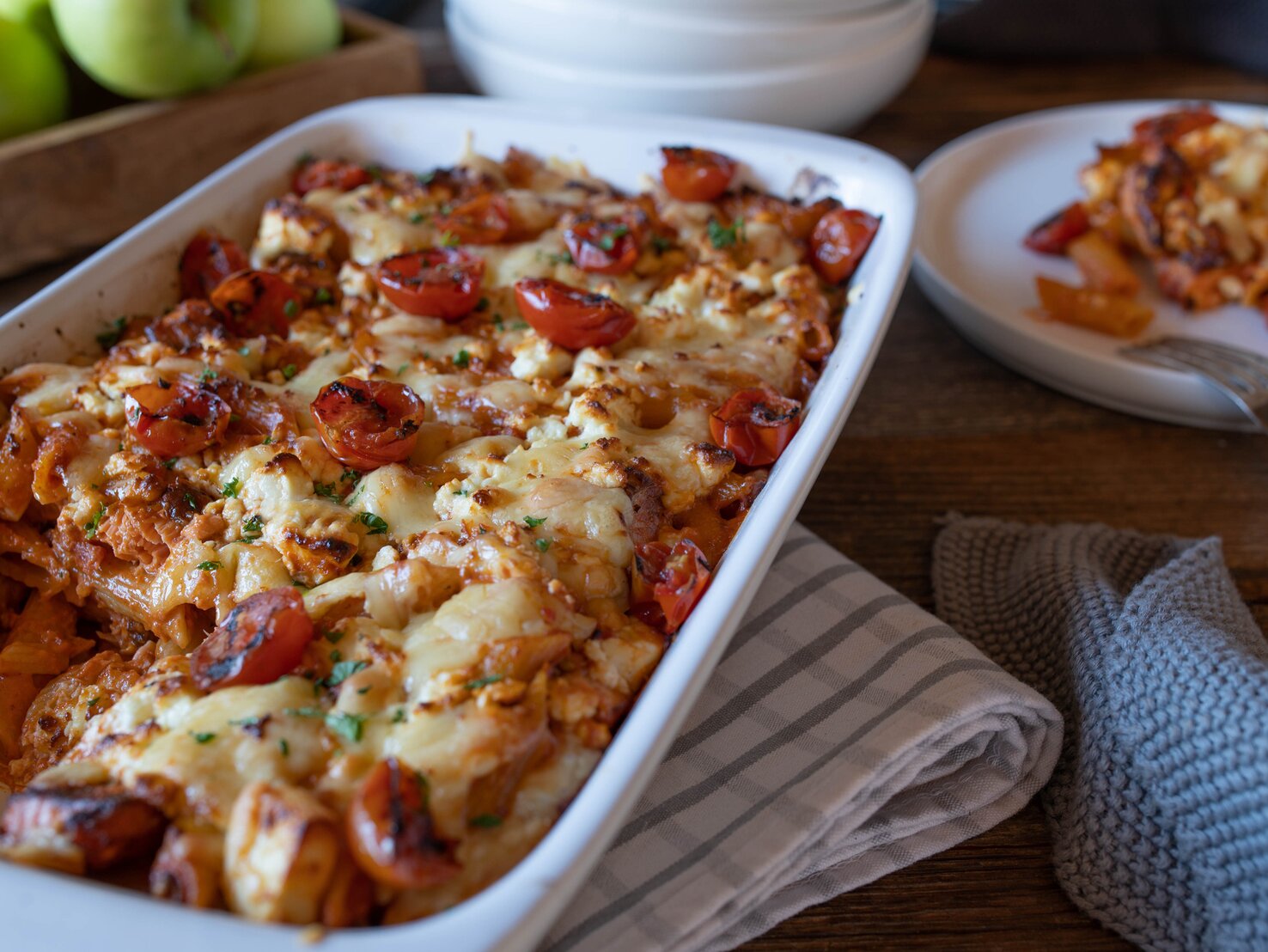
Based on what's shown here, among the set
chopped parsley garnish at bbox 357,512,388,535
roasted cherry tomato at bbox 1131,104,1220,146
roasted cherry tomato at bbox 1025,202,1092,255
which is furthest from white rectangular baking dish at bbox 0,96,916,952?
roasted cherry tomato at bbox 1131,104,1220,146

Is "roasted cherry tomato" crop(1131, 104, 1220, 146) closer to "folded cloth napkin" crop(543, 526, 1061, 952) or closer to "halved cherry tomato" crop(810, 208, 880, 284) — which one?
"halved cherry tomato" crop(810, 208, 880, 284)

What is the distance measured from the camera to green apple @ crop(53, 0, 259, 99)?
9.19ft

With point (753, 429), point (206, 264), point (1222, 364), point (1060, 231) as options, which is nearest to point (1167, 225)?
point (1060, 231)

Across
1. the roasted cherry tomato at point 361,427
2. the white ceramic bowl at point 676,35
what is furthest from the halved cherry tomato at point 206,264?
the white ceramic bowl at point 676,35

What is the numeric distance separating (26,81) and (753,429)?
7.53 feet

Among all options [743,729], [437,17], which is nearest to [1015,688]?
[743,729]

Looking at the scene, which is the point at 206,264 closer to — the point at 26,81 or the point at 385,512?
the point at 385,512

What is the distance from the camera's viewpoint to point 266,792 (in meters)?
1.19

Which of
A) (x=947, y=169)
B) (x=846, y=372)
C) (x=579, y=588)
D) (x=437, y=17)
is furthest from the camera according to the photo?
(x=437, y=17)

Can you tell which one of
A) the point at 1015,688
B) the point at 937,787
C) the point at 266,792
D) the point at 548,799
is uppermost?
the point at 266,792

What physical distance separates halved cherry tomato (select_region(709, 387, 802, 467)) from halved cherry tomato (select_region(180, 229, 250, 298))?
1.12 m

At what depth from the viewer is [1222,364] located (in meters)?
2.47

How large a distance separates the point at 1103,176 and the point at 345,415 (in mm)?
2323

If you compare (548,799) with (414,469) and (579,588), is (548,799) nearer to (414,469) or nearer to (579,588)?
(579,588)
